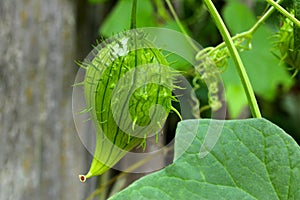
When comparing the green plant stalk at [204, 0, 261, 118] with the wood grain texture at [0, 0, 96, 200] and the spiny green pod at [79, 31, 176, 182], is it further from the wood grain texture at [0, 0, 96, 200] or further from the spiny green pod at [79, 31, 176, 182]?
the wood grain texture at [0, 0, 96, 200]

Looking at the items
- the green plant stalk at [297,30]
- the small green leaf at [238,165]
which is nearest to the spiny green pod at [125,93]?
the small green leaf at [238,165]

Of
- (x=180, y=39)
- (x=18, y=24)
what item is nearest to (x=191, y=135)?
(x=180, y=39)

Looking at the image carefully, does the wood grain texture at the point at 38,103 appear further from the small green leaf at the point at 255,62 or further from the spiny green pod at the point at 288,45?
the spiny green pod at the point at 288,45

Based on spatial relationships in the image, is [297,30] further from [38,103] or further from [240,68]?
[38,103]

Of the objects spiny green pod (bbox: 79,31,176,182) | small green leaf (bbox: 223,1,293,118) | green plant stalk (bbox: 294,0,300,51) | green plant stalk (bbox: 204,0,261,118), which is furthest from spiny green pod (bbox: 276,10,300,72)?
small green leaf (bbox: 223,1,293,118)

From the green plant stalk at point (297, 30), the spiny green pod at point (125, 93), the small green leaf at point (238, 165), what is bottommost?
the small green leaf at point (238, 165)

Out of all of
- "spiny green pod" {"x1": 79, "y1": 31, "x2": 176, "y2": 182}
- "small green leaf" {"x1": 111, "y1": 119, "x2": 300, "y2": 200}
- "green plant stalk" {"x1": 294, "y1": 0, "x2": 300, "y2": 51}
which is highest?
"green plant stalk" {"x1": 294, "y1": 0, "x2": 300, "y2": 51}

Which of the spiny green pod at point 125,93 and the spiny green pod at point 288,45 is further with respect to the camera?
the spiny green pod at point 288,45
